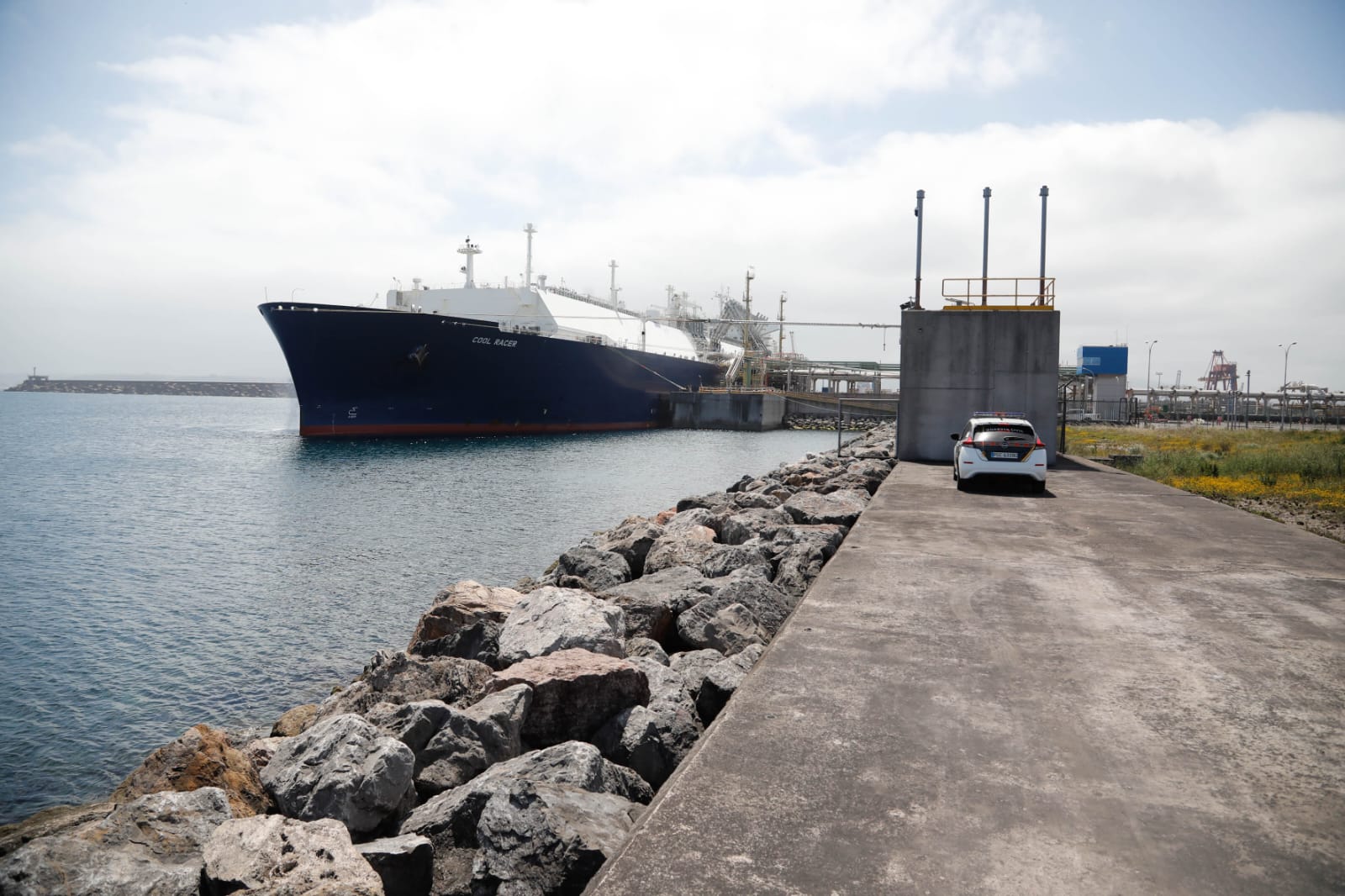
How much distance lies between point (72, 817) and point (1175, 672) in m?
6.83

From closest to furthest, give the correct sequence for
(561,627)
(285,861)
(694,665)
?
(285,861) < (694,665) < (561,627)

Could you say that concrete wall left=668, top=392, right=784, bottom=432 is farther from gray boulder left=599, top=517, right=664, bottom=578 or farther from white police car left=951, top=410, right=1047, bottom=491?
Answer: gray boulder left=599, top=517, right=664, bottom=578

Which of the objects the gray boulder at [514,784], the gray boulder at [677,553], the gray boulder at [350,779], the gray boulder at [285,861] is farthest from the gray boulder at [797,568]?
the gray boulder at [285,861]

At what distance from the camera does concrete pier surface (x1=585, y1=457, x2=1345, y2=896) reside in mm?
3287

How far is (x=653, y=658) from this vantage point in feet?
23.0

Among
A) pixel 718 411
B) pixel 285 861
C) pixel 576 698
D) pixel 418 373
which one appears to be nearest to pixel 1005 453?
pixel 576 698

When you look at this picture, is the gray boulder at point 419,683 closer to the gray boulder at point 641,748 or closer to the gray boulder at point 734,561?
the gray boulder at point 641,748

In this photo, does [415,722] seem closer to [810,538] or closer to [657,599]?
[657,599]

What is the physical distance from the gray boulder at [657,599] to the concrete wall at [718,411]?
6228cm

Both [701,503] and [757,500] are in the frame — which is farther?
[701,503]

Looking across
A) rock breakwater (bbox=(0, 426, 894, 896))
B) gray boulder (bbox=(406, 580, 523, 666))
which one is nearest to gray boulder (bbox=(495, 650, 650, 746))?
rock breakwater (bbox=(0, 426, 894, 896))

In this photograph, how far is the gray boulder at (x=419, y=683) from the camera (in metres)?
6.51

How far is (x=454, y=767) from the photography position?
5.07m

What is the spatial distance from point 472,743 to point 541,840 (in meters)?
1.59
